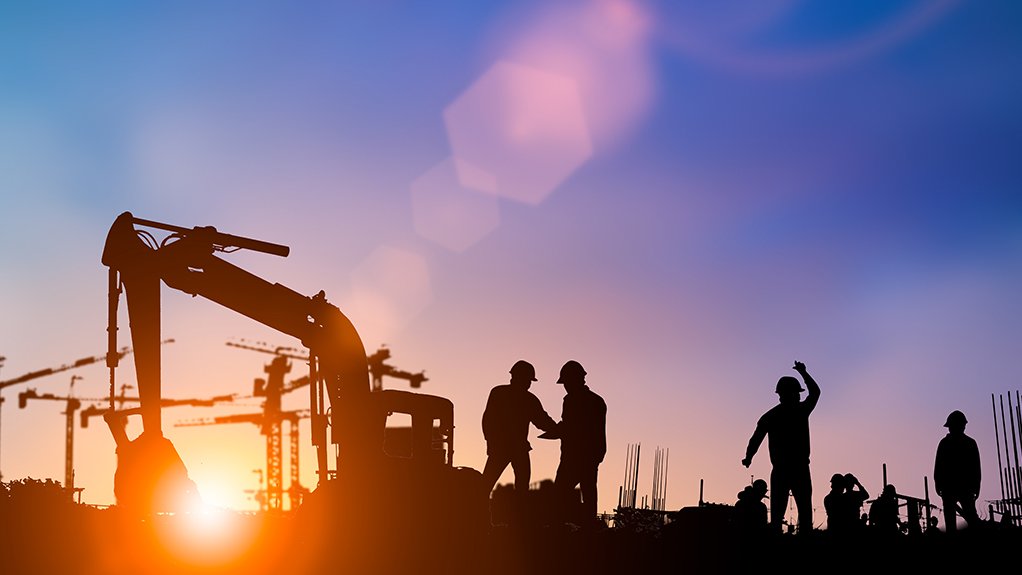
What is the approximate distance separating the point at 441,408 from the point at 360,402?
9.86 feet

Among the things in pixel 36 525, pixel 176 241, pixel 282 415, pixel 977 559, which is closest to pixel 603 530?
pixel 977 559

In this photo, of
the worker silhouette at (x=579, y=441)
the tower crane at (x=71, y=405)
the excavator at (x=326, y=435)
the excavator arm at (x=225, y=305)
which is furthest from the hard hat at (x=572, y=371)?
the tower crane at (x=71, y=405)

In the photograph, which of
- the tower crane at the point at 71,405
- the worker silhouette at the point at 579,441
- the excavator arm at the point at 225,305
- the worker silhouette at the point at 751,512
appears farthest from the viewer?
the tower crane at the point at 71,405

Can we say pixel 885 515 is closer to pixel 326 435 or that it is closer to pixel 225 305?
pixel 326 435

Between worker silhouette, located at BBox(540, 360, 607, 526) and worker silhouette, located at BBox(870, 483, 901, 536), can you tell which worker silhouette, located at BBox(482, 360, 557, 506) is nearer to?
worker silhouette, located at BBox(540, 360, 607, 526)

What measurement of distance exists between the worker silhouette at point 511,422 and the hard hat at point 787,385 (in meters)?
3.94

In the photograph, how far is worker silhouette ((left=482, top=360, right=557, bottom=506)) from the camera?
20297mm

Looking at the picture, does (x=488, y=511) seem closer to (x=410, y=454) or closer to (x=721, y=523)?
(x=410, y=454)

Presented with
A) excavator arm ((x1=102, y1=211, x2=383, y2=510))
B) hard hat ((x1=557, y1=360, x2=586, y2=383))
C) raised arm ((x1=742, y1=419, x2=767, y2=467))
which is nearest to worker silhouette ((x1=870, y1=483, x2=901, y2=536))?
raised arm ((x1=742, y1=419, x2=767, y2=467))

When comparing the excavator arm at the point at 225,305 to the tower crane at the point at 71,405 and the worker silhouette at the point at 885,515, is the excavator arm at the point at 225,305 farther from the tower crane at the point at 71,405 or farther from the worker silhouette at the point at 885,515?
the tower crane at the point at 71,405

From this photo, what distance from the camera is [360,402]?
79.1ft

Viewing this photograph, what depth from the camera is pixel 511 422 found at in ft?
66.5

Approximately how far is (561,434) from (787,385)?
3.83 metres

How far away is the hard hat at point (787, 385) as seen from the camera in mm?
18219
